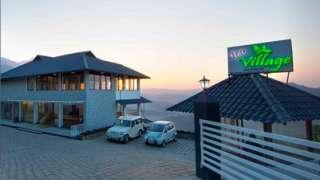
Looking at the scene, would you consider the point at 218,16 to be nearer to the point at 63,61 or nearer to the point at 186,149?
the point at 186,149

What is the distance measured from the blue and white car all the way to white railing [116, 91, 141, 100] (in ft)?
31.0

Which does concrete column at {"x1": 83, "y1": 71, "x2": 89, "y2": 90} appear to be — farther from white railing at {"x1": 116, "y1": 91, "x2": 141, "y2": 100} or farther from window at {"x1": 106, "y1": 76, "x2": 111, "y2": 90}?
white railing at {"x1": 116, "y1": 91, "x2": 141, "y2": 100}

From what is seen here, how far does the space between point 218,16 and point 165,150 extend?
38.7 feet

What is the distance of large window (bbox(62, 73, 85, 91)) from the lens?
86.5 feet

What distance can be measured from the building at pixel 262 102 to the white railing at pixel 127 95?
1831 centimetres

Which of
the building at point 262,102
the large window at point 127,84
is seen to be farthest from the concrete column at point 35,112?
the building at point 262,102

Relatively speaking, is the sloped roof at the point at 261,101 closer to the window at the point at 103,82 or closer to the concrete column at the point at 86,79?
the concrete column at the point at 86,79

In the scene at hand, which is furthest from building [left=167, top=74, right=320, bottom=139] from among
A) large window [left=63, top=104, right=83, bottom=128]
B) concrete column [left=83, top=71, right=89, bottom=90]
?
large window [left=63, top=104, right=83, bottom=128]

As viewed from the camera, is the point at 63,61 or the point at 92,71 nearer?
the point at 92,71

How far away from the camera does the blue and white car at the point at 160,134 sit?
1998 centimetres

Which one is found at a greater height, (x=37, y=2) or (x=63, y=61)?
(x=37, y=2)

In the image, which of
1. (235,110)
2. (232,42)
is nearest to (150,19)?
(232,42)

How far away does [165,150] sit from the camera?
1889 cm

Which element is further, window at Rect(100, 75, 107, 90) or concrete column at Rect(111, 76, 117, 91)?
concrete column at Rect(111, 76, 117, 91)
